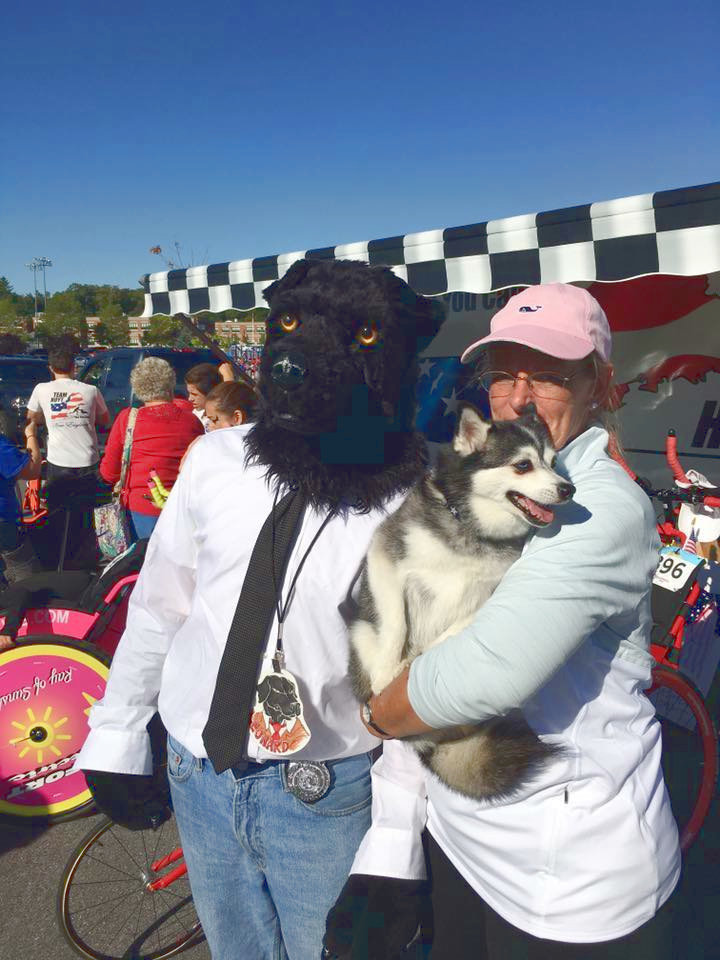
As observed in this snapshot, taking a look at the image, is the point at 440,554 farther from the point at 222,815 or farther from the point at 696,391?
the point at 696,391

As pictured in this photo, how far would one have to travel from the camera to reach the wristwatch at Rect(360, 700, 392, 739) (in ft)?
4.13

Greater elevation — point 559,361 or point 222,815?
point 559,361

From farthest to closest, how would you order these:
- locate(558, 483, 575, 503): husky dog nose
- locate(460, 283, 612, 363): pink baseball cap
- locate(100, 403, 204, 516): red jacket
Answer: locate(100, 403, 204, 516): red jacket → locate(460, 283, 612, 363): pink baseball cap → locate(558, 483, 575, 503): husky dog nose

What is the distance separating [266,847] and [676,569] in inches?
104

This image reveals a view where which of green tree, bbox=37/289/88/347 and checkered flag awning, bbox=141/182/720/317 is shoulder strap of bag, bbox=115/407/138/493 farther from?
green tree, bbox=37/289/88/347

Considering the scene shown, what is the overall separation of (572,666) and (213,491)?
797 millimetres

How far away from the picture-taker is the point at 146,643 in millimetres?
1555

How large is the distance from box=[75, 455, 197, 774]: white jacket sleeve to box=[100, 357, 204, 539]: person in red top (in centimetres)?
325

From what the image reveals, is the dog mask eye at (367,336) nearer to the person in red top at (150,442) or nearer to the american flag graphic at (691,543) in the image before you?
the american flag graphic at (691,543)

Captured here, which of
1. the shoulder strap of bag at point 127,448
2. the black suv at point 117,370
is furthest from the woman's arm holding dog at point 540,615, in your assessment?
the black suv at point 117,370

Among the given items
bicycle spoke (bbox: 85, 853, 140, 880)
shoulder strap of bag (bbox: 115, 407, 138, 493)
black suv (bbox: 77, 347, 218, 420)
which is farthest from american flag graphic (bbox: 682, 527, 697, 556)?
black suv (bbox: 77, 347, 218, 420)

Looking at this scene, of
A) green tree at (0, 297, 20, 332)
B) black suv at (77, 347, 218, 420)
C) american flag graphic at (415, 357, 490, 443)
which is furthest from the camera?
green tree at (0, 297, 20, 332)

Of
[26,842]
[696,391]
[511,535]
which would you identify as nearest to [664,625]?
[696,391]

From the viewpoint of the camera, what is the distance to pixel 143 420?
4.89 metres
